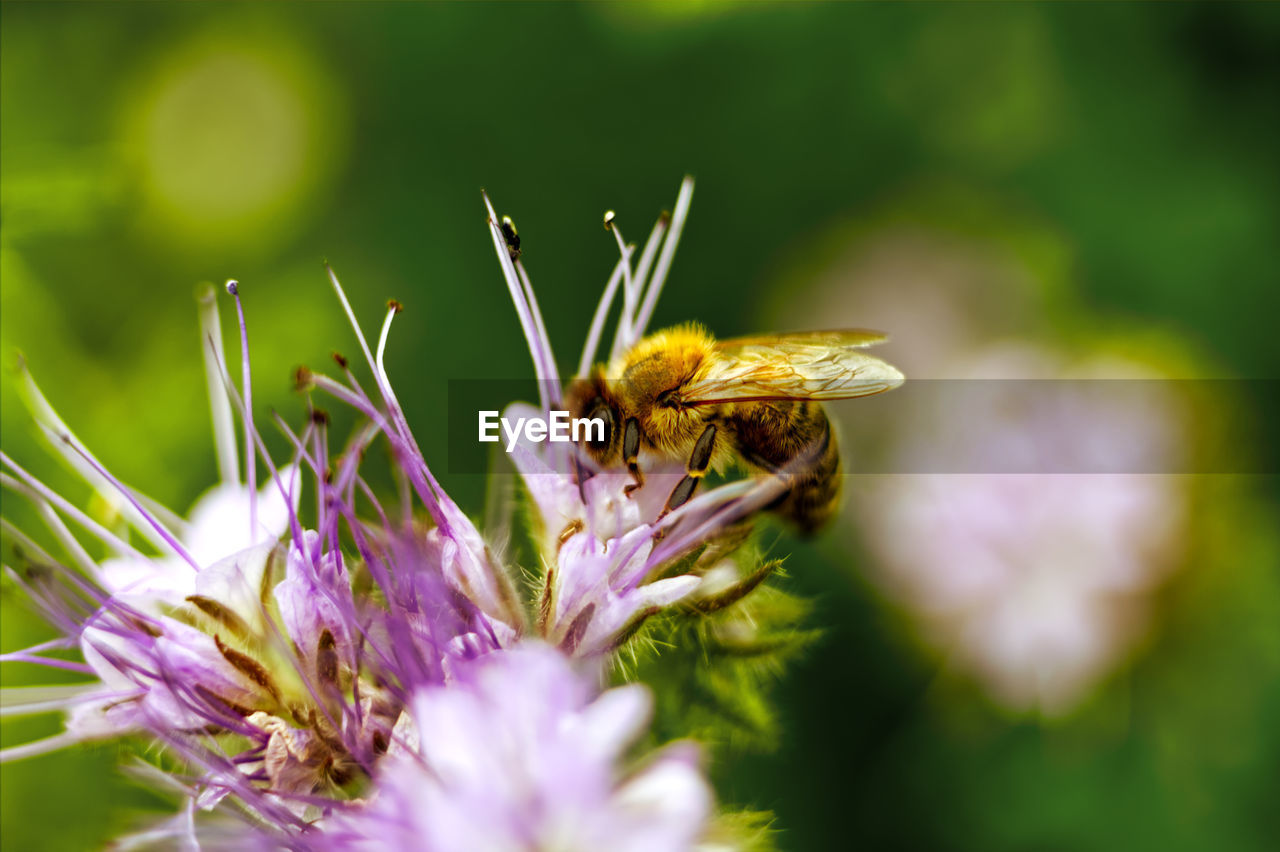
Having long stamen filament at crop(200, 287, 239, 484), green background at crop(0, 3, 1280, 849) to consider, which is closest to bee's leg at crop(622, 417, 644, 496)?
long stamen filament at crop(200, 287, 239, 484)

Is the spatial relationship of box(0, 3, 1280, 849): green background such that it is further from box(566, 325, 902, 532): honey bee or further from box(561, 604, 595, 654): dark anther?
box(561, 604, 595, 654): dark anther

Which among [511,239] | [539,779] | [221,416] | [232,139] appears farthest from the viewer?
[232,139]

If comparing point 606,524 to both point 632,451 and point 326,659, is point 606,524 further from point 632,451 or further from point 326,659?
point 326,659

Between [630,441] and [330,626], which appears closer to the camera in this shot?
[330,626]

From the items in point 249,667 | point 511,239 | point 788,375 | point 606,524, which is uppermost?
point 511,239

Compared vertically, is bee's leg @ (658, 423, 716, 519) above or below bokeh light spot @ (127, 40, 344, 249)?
below

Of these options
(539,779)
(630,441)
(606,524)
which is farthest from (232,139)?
(539,779)

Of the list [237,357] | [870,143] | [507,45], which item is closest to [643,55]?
[507,45]
